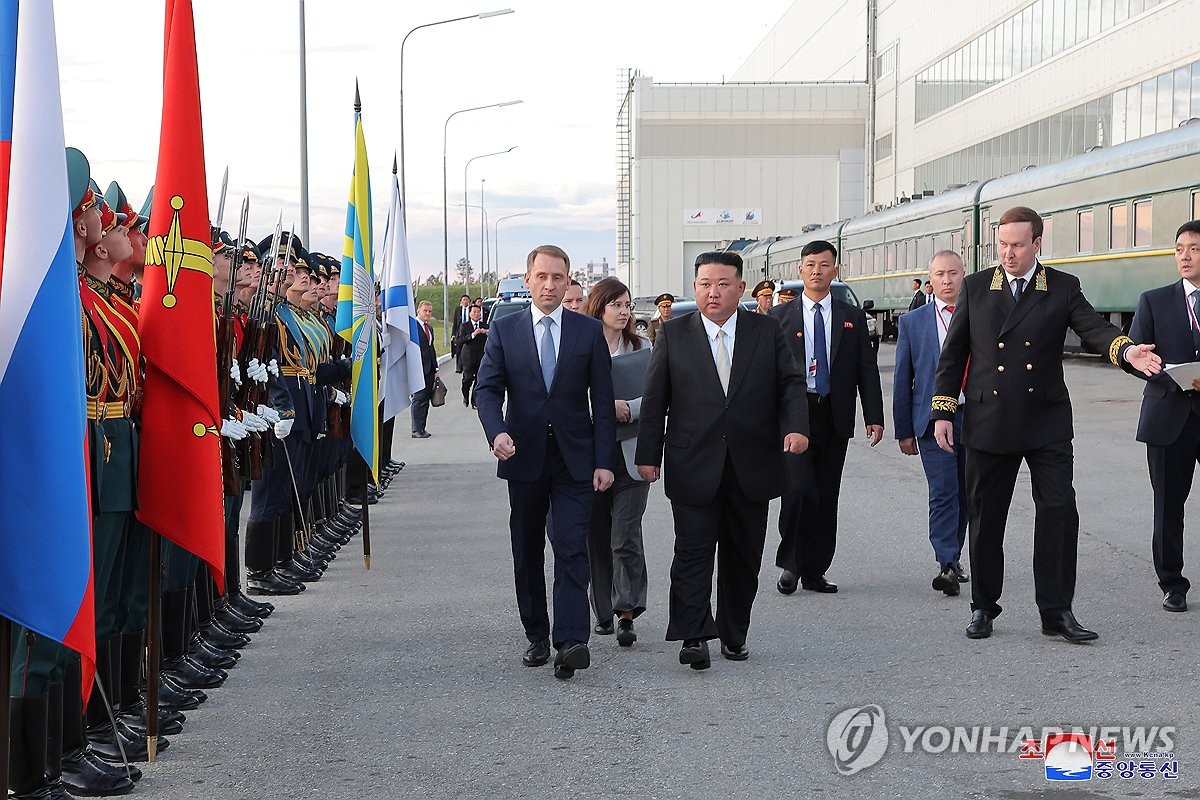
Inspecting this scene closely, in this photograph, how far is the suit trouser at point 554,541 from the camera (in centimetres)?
665

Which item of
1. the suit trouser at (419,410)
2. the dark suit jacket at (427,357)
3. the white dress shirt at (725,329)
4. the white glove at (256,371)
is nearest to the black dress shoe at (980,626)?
the white dress shirt at (725,329)

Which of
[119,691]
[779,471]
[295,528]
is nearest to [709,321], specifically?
[779,471]

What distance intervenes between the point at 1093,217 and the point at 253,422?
2154 centimetres

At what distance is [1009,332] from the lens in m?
7.11

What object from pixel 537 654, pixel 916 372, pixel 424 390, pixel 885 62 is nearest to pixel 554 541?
pixel 537 654

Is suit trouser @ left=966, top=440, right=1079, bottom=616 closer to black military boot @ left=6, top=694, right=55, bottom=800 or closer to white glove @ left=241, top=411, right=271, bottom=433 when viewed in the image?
white glove @ left=241, top=411, right=271, bottom=433

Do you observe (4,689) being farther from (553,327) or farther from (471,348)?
(471,348)

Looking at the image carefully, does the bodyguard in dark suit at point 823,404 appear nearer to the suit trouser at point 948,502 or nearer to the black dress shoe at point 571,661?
the suit trouser at point 948,502

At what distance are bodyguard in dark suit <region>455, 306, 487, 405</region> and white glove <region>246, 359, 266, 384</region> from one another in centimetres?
1319

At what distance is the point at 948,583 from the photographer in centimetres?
813

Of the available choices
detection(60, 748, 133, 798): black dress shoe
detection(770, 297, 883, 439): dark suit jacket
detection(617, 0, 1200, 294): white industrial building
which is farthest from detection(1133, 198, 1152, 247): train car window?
detection(60, 748, 133, 798): black dress shoe

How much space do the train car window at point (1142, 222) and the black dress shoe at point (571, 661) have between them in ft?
64.2

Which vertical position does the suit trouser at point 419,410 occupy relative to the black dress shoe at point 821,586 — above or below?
above

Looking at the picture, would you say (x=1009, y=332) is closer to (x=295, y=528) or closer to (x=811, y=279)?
(x=811, y=279)
